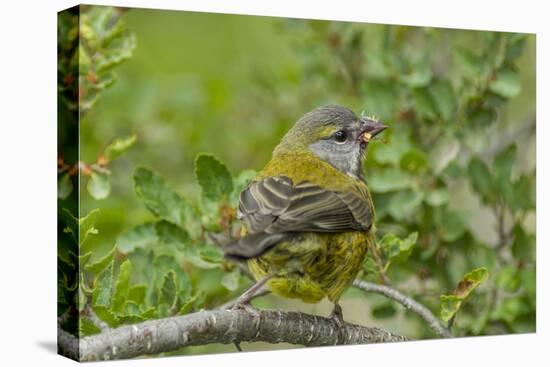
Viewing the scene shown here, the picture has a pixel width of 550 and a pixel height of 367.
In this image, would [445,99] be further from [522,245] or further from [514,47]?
[522,245]

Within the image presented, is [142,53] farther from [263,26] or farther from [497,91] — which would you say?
[497,91]

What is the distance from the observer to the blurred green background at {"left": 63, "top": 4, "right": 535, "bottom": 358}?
6879mm

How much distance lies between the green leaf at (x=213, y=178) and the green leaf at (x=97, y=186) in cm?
52

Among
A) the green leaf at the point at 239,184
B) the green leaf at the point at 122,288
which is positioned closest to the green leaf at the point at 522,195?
the green leaf at the point at 239,184

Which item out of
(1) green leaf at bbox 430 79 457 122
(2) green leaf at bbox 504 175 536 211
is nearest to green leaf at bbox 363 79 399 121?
(1) green leaf at bbox 430 79 457 122

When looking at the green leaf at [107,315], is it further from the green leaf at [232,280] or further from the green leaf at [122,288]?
the green leaf at [232,280]

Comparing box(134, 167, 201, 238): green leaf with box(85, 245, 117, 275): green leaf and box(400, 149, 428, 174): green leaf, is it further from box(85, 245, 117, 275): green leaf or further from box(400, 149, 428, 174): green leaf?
box(400, 149, 428, 174): green leaf

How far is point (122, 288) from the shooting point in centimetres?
550

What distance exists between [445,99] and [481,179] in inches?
24.2

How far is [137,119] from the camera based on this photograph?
23.9 feet

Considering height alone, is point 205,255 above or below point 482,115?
below

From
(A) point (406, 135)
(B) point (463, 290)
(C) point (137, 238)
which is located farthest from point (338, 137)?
(C) point (137, 238)

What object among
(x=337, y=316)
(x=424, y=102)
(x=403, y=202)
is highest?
(x=424, y=102)

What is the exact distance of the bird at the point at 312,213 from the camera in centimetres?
522
